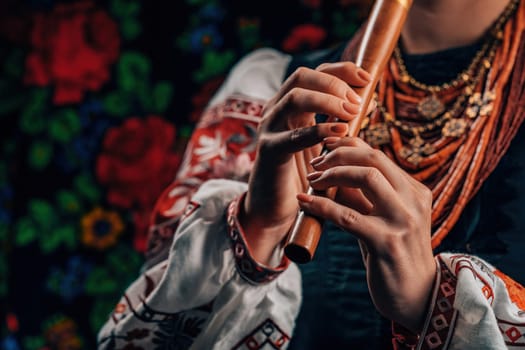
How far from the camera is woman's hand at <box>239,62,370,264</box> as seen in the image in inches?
18.2

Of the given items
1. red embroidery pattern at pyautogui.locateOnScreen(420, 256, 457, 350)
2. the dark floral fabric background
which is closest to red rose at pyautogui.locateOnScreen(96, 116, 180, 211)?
the dark floral fabric background

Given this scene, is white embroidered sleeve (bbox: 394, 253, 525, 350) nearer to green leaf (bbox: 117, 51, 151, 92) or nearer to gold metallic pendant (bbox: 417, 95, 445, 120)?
gold metallic pendant (bbox: 417, 95, 445, 120)

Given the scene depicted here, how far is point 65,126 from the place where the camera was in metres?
1.02

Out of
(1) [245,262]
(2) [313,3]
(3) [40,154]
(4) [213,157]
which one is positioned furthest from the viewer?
(3) [40,154]

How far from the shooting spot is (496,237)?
54 cm

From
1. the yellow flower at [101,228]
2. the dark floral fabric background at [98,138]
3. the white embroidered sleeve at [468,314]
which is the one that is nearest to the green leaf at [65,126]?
the dark floral fabric background at [98,138]

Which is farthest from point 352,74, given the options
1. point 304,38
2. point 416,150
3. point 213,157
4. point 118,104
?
point 118,104

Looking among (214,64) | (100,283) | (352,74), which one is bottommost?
(100,283)

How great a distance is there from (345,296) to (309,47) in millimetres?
444

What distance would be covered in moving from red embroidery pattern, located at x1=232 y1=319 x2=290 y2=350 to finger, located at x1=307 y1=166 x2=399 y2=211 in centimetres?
18

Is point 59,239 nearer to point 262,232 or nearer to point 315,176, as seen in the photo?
Answer: point 262,232

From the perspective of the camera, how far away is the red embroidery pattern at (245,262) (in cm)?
54

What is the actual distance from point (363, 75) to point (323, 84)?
0.09 ft

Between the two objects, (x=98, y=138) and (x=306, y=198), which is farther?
(x=98, y=138)
